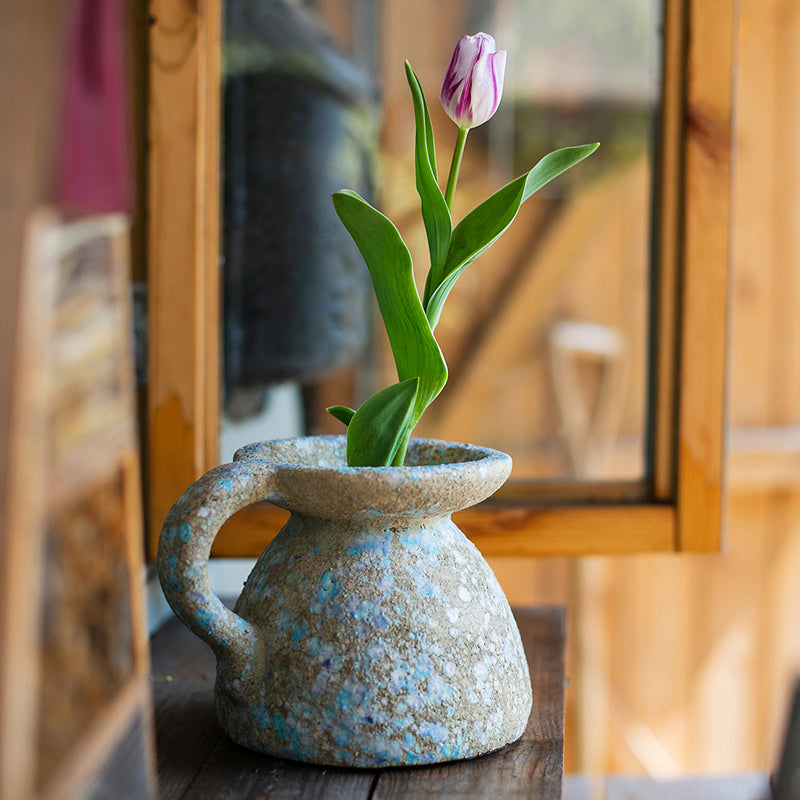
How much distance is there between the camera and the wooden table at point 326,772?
49cm

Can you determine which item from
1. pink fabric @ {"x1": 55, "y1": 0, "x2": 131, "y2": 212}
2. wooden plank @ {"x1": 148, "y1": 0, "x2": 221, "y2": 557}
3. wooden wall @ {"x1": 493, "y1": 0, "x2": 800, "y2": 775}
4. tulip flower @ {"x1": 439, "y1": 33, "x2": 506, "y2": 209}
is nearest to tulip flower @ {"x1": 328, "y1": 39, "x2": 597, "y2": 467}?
tulip flower @ {"x1": 439, "y1": 33, "x2": 506, "y2": 209}

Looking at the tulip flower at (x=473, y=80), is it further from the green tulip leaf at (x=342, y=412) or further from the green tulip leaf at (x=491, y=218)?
the green tulip leaf at (x=342, y=412)

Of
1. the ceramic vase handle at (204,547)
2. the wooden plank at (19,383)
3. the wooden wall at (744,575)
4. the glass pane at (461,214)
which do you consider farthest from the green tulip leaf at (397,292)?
the wooden wall at (744,575)

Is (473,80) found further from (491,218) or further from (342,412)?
(342,412)

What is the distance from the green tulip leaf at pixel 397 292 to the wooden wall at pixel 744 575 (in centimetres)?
121

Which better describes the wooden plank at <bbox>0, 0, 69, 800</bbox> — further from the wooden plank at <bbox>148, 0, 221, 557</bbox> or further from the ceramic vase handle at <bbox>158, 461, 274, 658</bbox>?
the wooden plank at <bbox>148, 0, 221, 557</bbox>

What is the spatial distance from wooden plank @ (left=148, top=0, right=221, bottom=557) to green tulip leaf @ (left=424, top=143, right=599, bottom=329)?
0.28 meters

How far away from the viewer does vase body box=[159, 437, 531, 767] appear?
49cm

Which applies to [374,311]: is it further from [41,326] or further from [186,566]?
[41,326]

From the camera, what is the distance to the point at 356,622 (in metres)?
0.50

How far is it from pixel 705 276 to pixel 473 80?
36cm

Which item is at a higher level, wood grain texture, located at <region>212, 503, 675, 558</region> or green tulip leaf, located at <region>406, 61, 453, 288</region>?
green tulip leaf, located at <region>406, 61, 453, 288</region>

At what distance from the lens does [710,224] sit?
801 millimetres

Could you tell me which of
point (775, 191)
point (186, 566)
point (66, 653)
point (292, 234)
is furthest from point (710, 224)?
point (775, 191)
